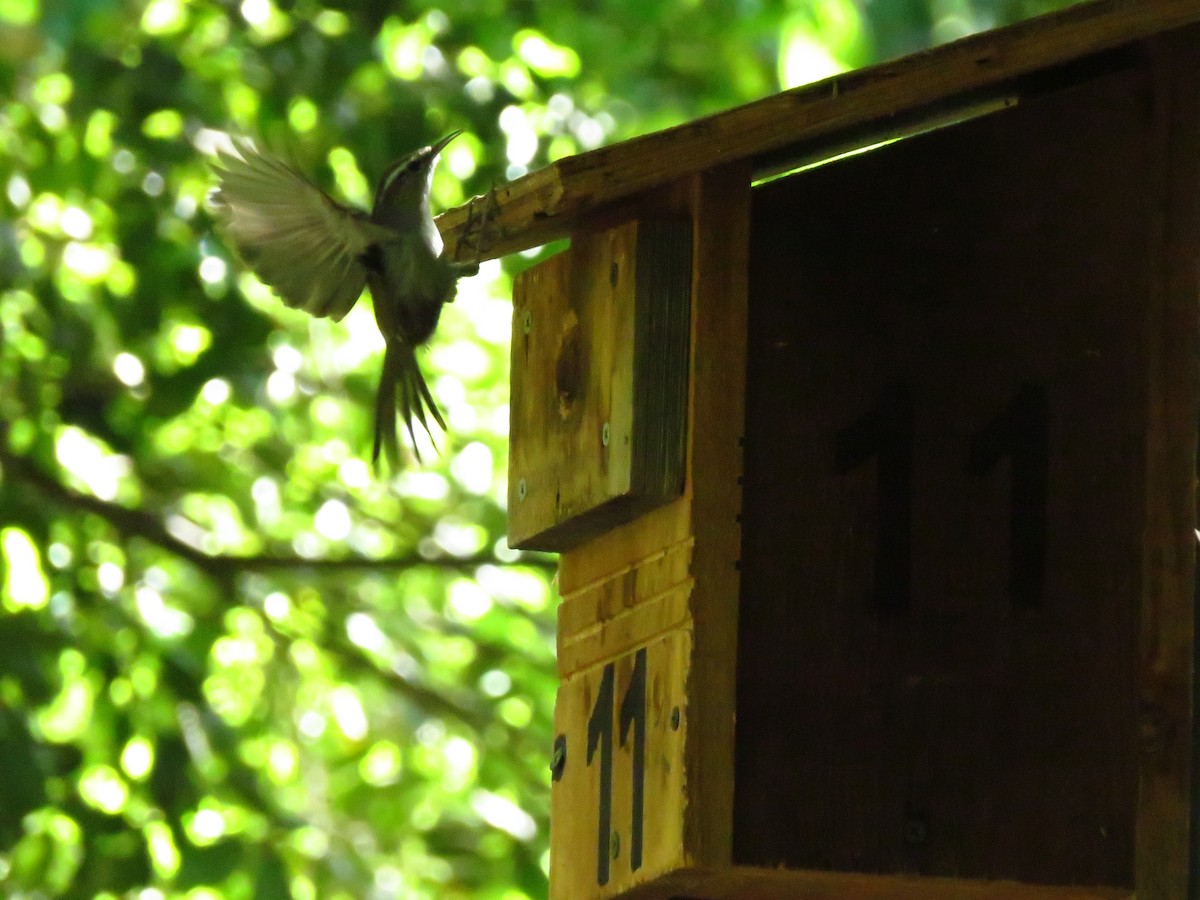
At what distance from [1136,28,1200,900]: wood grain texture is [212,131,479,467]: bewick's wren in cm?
96

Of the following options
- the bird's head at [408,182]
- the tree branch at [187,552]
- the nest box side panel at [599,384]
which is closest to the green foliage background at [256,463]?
the tree branch at [187,552]

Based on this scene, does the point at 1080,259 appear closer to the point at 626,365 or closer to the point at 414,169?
the point at 626,365

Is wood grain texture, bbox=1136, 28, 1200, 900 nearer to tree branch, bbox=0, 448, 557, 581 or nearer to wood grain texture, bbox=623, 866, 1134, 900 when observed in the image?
wood grain texture, bbox=623, 866, 1134, 900

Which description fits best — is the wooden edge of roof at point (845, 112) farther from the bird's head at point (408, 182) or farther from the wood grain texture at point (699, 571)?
the bird's head at point (408, 182)

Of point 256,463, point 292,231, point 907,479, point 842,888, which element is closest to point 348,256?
point 292,231

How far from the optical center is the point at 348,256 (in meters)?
3.14

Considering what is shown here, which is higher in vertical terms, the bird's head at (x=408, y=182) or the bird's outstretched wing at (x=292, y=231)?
the bird's head at (x=408, y=182)

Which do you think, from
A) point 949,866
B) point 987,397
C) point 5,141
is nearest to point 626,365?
point 987,397

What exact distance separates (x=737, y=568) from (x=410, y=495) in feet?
12.6

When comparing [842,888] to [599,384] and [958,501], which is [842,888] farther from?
[599,384]

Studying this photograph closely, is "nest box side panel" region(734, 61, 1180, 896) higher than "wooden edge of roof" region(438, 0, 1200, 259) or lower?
lower

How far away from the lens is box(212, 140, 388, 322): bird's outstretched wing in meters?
2.96

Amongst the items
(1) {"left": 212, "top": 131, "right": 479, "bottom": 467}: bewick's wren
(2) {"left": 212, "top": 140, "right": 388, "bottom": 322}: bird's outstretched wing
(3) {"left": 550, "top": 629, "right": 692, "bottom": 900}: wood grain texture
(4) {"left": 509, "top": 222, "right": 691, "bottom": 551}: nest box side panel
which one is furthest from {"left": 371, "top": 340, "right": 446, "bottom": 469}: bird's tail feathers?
(3) {"left": 550, "top": 629, "right": 692, "bottom": 900}: wood grain texture

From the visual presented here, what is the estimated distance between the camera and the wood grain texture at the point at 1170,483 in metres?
2.19
